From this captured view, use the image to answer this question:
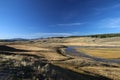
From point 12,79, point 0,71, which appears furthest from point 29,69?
point 12,79

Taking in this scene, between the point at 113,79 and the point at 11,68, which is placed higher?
the point at 11,68

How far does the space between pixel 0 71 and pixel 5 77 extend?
2254mm

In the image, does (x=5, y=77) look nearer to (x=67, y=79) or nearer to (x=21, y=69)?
(x=21, y=69)

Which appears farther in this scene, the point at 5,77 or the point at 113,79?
the point at 113,79

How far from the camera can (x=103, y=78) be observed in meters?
22.3

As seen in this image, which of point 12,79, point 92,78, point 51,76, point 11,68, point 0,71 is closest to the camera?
point 12,79

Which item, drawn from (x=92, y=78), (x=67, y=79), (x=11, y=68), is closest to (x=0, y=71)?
(x=11, y=68)

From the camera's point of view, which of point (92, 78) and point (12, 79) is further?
point (92, 78)

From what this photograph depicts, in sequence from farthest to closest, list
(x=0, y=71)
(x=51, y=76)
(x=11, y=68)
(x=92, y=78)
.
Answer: (x=92, y=78)
(x=11, y=68)
(x=0, y=71)
(x=51, y=76)

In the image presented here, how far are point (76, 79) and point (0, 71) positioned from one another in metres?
6.45

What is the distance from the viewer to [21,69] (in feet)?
61.5

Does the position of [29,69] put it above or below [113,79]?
above

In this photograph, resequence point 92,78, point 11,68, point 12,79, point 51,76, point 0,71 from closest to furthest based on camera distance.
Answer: point 12,79, point 51,76, point 0,71, point 11,68, point 92,78

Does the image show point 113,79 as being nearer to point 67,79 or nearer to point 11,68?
point 67,79
